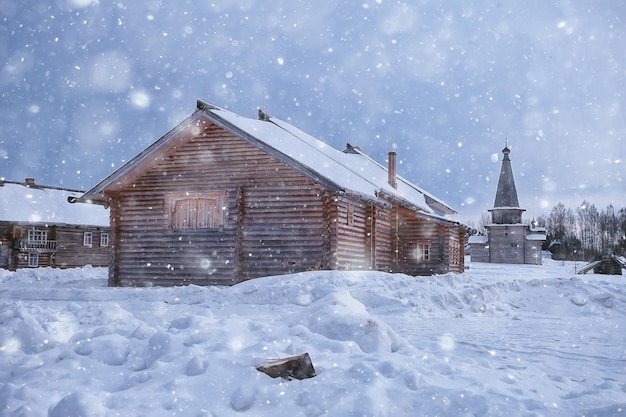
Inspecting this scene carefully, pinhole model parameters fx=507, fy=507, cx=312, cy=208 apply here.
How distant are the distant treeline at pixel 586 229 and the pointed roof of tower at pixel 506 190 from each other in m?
40.1

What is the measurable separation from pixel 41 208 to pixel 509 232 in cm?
4754

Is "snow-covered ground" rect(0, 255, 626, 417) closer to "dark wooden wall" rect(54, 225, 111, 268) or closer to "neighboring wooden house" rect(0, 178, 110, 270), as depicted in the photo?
"neighboring wooden house" rect(0, 178, 110, 270)

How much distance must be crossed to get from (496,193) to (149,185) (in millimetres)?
49162

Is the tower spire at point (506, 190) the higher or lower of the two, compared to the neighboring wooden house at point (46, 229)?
higher

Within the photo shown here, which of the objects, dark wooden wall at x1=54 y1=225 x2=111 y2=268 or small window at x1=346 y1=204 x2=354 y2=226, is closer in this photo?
small window at x1=346 y1=204 x2=354 y2=226

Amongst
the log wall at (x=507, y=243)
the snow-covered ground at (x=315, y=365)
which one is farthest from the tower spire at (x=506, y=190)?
the snow-covered ground at (x=315, y=365)

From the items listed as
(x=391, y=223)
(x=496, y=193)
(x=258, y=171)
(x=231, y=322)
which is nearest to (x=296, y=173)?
(x=258, y=171)

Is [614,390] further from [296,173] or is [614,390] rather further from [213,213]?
[213,213]

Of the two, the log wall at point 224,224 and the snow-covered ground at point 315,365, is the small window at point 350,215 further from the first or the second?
the snow-covered ground at point 315,365

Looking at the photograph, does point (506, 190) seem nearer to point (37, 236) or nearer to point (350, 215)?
point (350, 215)

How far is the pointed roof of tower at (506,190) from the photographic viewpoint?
188 feet

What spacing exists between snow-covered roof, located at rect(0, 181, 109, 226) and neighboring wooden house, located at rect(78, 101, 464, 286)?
2109 centimetres

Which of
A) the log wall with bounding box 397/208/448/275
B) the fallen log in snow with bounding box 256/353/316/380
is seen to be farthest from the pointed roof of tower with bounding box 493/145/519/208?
the fallen log in snow with bounding box 256/353/316/380

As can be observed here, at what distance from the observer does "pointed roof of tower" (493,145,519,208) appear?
188 feet
